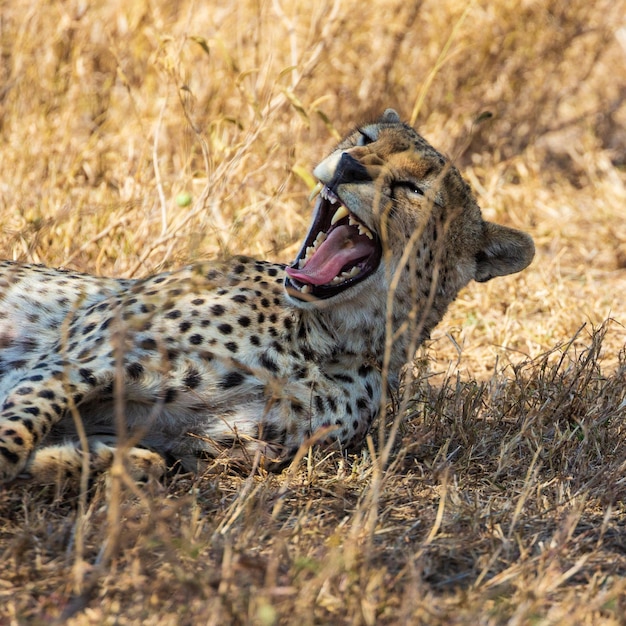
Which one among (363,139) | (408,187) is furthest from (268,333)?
(363,139)

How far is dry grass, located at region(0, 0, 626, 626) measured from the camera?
1.84m

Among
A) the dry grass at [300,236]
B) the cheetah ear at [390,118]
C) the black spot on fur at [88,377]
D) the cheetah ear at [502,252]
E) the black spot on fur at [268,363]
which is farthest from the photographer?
the cheetah ear at [390,118]

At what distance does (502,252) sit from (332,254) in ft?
1.64

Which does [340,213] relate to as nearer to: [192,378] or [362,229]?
[362,229]

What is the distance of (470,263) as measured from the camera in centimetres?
281

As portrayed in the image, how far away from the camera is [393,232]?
262cm

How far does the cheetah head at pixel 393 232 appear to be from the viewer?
2566 millimetres

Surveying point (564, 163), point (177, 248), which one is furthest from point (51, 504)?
point (564, 163)

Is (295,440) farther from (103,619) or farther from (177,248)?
(177,248)

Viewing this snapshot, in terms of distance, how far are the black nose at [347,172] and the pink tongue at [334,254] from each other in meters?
0.14

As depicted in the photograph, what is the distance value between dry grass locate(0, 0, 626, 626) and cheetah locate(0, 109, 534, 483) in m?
0.11

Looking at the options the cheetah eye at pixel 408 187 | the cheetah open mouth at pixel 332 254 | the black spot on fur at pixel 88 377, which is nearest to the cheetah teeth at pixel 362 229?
the cheetah open mouth at pixel 332 254

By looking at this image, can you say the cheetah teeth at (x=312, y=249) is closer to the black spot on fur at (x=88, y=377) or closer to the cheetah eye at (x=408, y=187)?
the cheetah eye at (x=408, y=187)

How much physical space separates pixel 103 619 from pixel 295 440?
2.99 ft
